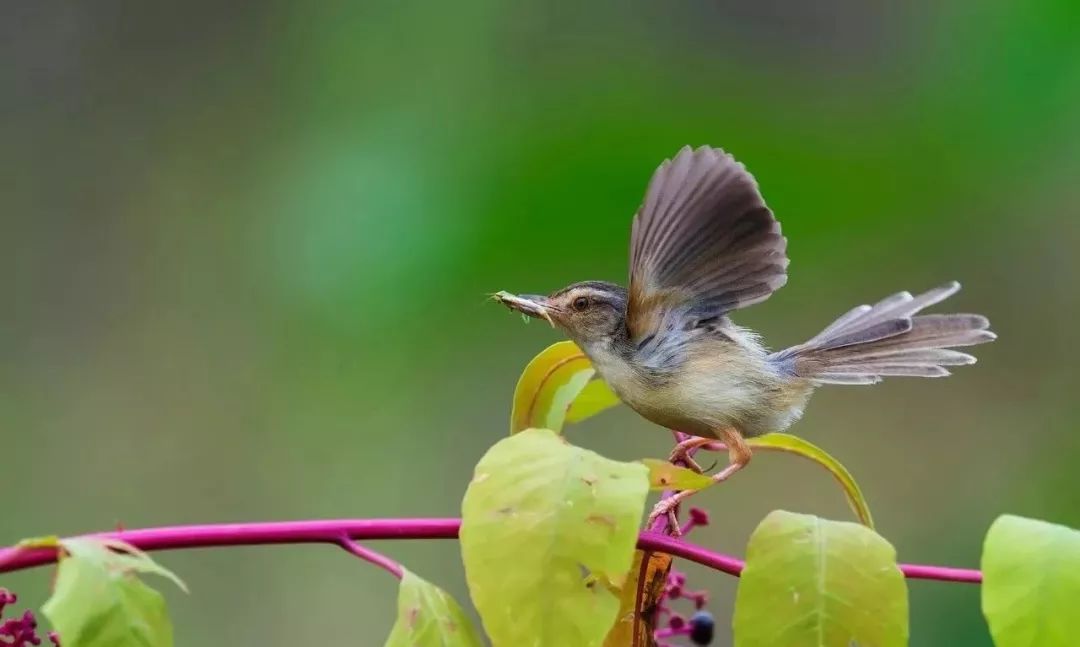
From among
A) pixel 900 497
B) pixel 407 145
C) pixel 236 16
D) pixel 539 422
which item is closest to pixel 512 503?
pixel 539 422

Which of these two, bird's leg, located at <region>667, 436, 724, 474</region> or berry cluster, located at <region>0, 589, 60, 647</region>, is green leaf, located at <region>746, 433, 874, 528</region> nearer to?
bird's leg, located at <region>667, 436, 724, 474</region>

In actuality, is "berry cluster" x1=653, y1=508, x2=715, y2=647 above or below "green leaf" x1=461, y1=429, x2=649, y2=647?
below

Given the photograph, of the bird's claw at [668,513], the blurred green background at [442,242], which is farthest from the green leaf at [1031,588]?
the blurred green background at [442,242]

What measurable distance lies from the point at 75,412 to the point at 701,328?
1.37 meters

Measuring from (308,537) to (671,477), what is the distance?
11 centimetres

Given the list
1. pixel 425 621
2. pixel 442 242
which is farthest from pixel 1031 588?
pixel 442 242

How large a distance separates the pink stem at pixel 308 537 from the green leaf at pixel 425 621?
2cm

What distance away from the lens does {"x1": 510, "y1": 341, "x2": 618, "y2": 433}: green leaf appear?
0.50 m

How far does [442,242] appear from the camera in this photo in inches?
61.8

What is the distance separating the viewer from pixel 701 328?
1.77 ft

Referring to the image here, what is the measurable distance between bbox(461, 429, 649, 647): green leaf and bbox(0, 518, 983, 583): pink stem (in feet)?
0.08

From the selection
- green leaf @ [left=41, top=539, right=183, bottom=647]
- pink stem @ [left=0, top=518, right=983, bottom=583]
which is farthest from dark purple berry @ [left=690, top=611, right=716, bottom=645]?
green leaf @ [left=41, top=539, right=183, bottom=647]

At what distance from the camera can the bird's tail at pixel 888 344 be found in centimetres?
56

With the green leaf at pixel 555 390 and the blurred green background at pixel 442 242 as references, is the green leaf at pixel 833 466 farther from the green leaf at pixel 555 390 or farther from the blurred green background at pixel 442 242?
the blurred green background at pixel 442 242
